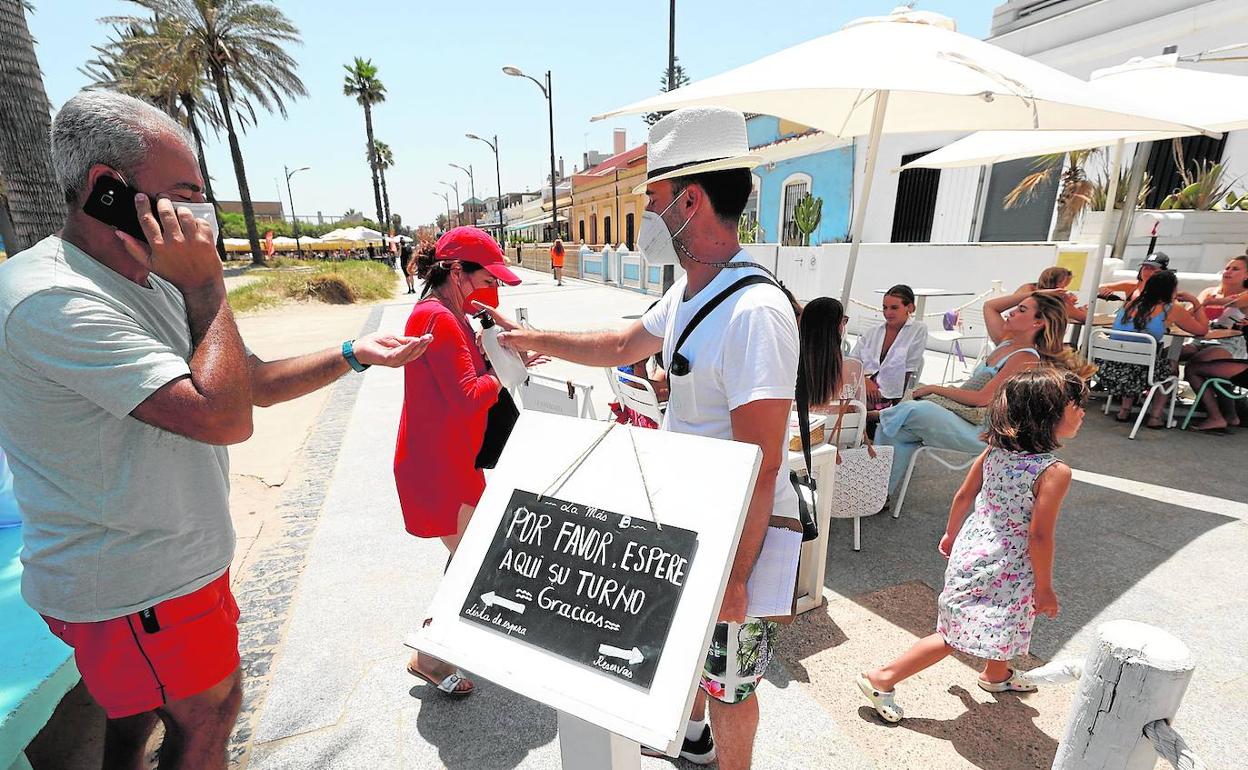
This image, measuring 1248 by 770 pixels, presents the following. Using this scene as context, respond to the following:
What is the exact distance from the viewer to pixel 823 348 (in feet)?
9.52

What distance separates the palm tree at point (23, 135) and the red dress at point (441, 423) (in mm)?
2611

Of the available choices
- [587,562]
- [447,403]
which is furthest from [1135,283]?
[587,562]

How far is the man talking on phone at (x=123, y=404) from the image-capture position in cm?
→ 113

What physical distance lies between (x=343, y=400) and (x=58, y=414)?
5.99m

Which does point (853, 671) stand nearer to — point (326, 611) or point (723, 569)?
point (723, 569)

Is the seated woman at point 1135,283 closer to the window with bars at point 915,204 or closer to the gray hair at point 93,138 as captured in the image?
the window with bars at point 915,204

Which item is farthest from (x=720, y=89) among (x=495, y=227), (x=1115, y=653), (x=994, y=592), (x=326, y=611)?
(x=495, y=227)

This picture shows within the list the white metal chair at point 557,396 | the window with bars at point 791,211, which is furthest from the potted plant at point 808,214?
the white metal chair at point 557,396

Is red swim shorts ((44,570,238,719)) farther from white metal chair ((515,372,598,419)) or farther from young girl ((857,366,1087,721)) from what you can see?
young girl ((857,366,1087,721))

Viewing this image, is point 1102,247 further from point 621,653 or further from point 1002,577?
point 621,653

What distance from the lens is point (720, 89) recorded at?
3209 millimetres

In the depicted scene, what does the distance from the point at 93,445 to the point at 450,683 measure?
1654 mm

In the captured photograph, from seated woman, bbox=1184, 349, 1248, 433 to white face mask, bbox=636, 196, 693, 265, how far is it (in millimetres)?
6340

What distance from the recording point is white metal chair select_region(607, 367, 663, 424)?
9.81 ft
